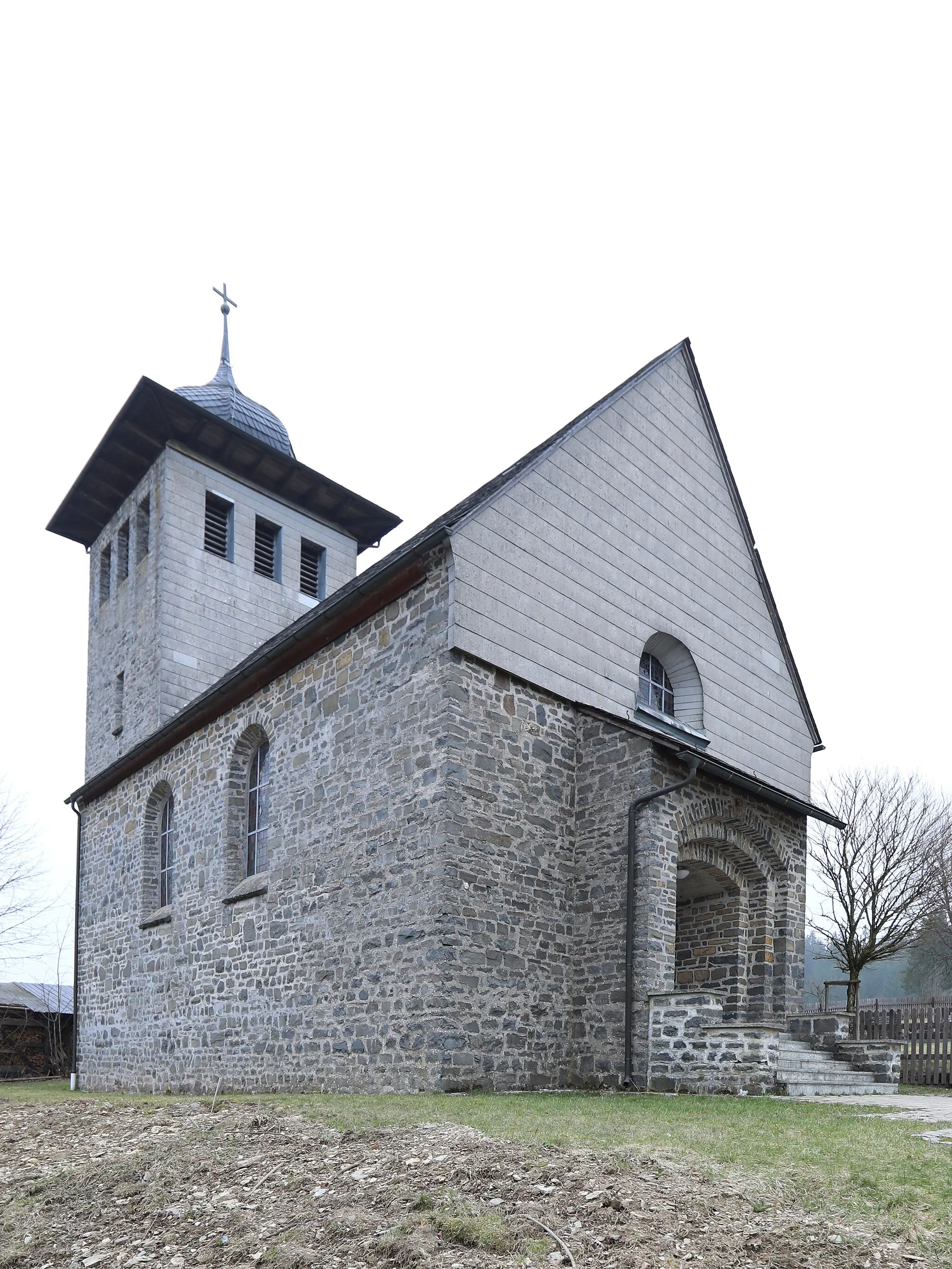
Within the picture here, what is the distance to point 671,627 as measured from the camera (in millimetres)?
16016

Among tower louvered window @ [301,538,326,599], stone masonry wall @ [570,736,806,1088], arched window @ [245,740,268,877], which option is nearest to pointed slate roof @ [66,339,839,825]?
stone masonry wall @ [570,736,806,1088]

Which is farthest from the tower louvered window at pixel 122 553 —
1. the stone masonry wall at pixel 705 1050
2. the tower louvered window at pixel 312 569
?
the stone masonry wall at pixel 705 1050

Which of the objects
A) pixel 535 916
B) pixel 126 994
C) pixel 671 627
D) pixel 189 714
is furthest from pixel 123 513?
pixel 535 916

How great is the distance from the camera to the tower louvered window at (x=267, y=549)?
24.5 metres

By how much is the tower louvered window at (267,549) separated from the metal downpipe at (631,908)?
14.3 meters

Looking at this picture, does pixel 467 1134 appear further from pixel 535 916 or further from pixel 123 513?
pixel 123 513

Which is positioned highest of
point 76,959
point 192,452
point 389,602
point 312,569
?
point 192,452

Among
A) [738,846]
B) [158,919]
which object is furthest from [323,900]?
[158,919]

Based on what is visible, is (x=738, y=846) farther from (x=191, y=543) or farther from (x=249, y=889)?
(x=191, y=543)

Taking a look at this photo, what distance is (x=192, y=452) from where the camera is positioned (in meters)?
23.3

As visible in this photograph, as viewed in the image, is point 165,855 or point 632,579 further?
point 165,855

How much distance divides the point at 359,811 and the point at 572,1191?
24.4 feet

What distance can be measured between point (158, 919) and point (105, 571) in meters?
11.9

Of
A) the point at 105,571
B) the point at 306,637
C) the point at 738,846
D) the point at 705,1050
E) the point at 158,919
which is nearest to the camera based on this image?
the point at 705,1050
